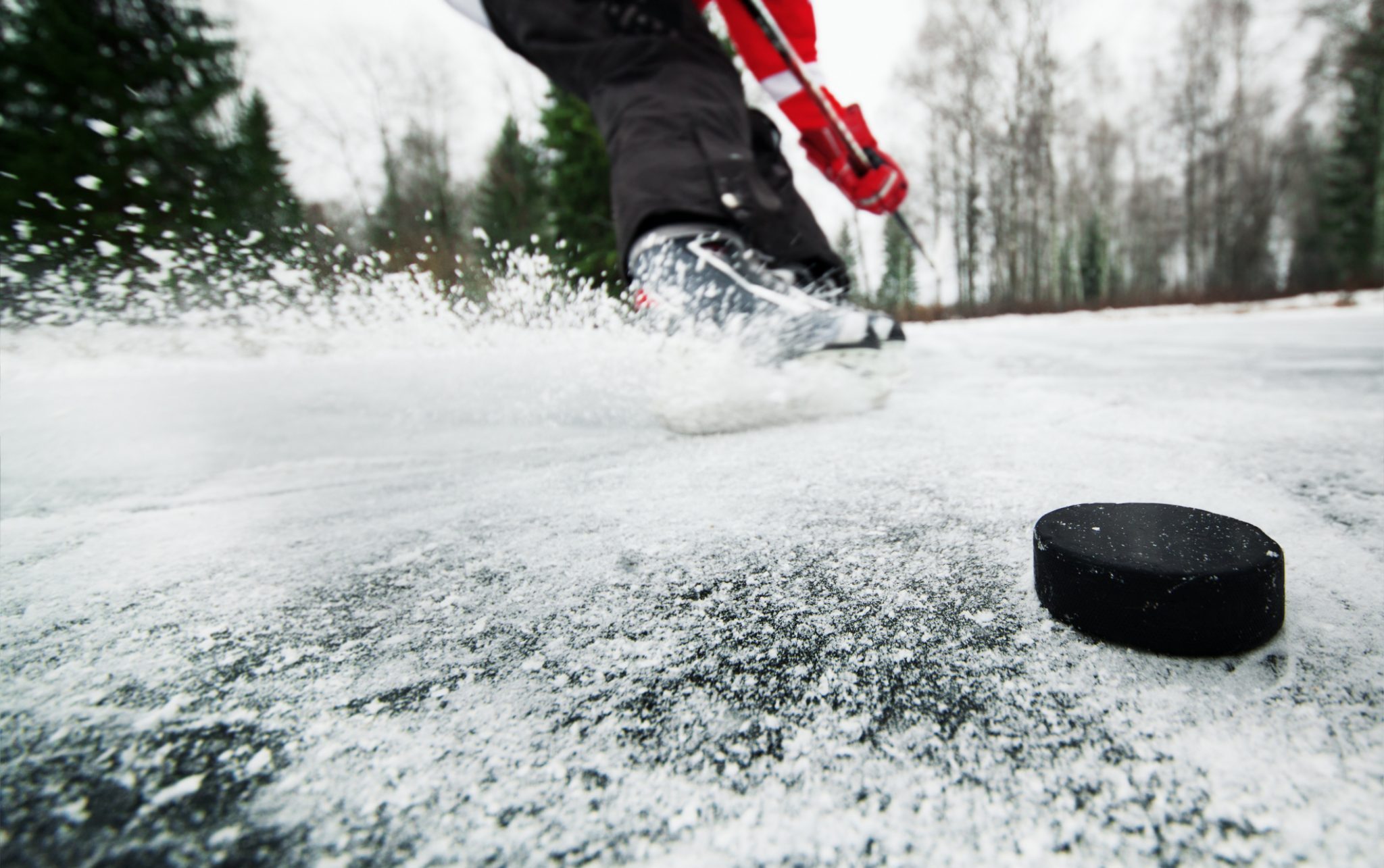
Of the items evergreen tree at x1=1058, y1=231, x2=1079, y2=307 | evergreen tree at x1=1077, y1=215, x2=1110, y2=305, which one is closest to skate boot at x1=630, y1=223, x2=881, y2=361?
evergreen tree at x1=1077, y1=215, x2=1110, y2=305

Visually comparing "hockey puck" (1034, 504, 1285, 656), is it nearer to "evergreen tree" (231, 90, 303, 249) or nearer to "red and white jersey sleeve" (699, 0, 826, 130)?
"red and white jersey sleeve" (699, 0, 826, 130)

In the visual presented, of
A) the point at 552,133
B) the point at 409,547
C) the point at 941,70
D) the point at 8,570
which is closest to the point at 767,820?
the point at 409,547

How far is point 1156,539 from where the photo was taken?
364 mm

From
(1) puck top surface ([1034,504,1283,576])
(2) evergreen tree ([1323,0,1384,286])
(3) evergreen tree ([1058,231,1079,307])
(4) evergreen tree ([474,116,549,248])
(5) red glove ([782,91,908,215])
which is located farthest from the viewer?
(3) evergreen tree ([1058,231,1079,307])

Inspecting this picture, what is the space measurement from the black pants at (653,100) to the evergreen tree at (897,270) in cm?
2841

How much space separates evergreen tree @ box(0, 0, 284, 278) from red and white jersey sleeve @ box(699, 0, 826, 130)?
1364 millimetres

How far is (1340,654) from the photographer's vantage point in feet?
1.05

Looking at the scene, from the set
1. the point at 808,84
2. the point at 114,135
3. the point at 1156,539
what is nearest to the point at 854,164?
the point at 808,84

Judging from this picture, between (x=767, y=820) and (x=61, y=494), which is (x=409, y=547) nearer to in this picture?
(x=767, y=820)

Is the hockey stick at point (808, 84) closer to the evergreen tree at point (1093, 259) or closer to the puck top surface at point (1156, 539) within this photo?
the puck top surface at point (1156, 539)

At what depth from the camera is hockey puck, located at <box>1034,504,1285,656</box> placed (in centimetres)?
31

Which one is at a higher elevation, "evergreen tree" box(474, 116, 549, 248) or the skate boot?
"evergreen tree" box(474, 116, 549, 248)

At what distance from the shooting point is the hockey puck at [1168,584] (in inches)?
12.4

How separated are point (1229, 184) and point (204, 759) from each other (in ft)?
85.4
